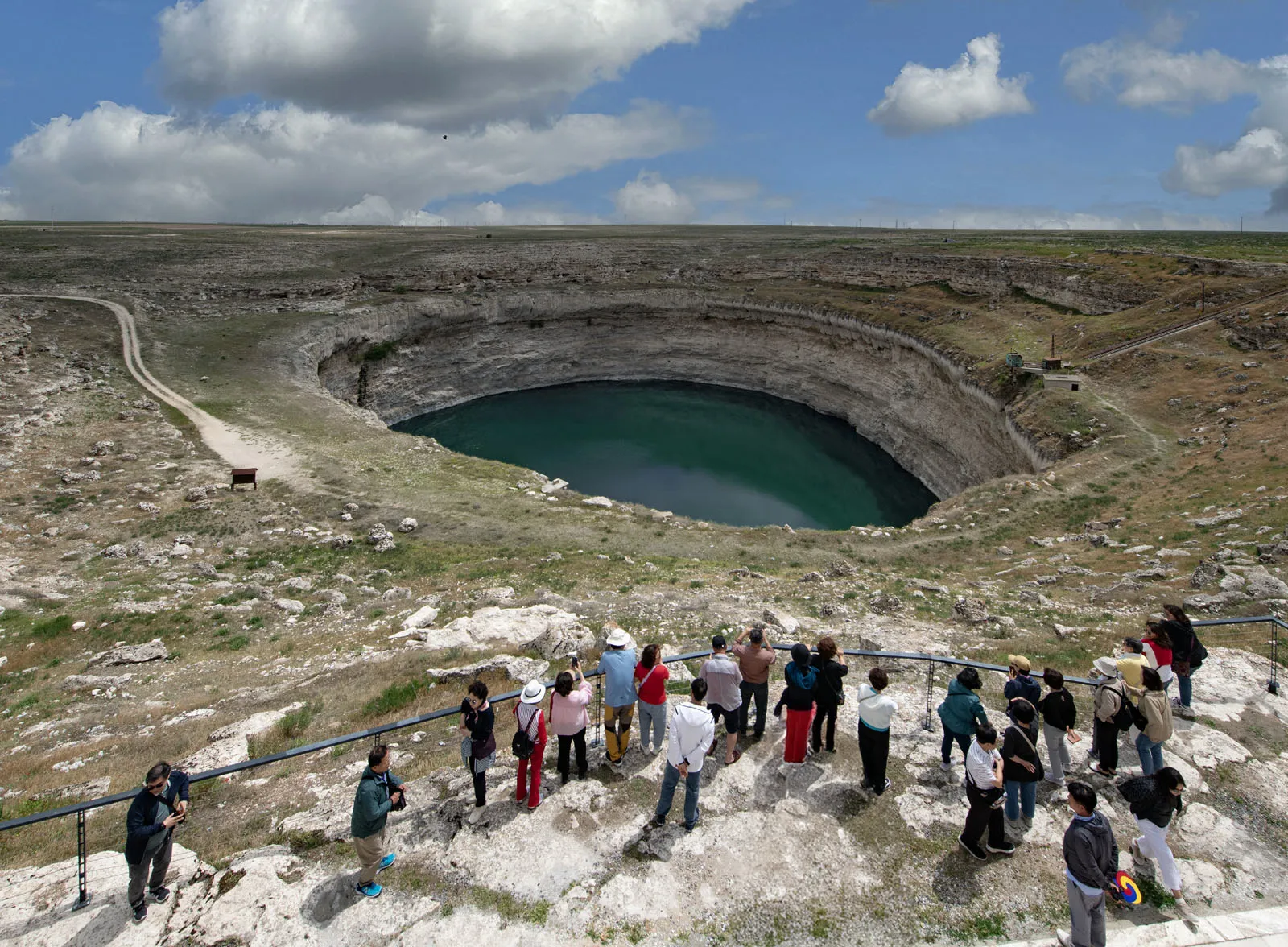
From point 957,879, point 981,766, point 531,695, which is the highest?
point 531,695

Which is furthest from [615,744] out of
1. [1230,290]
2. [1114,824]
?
[1230,290]

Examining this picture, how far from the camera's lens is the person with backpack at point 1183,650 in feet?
31.5

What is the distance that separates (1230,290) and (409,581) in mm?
43153

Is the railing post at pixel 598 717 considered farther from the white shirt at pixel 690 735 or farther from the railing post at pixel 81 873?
the railing post at pixel 81 873

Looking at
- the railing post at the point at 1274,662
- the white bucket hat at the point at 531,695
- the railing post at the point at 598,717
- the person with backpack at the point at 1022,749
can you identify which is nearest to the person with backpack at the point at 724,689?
the railing post at the point at 598,717

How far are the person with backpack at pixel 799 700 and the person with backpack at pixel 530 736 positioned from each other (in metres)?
2.99

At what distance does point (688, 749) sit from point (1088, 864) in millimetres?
3698

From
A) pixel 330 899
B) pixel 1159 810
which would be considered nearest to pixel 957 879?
pixel 1159 810

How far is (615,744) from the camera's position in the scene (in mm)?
8875

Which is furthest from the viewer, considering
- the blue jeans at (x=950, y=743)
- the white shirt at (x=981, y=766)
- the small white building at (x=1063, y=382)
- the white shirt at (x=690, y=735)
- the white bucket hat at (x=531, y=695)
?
the small white building at (x=1063, y=382)

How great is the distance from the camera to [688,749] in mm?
7523

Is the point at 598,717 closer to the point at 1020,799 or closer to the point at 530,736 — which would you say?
the point at 530,736

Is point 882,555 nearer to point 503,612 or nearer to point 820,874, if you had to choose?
point 503,612

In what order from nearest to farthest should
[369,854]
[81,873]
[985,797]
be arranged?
[81,873] → [369,854] → [985,797]
